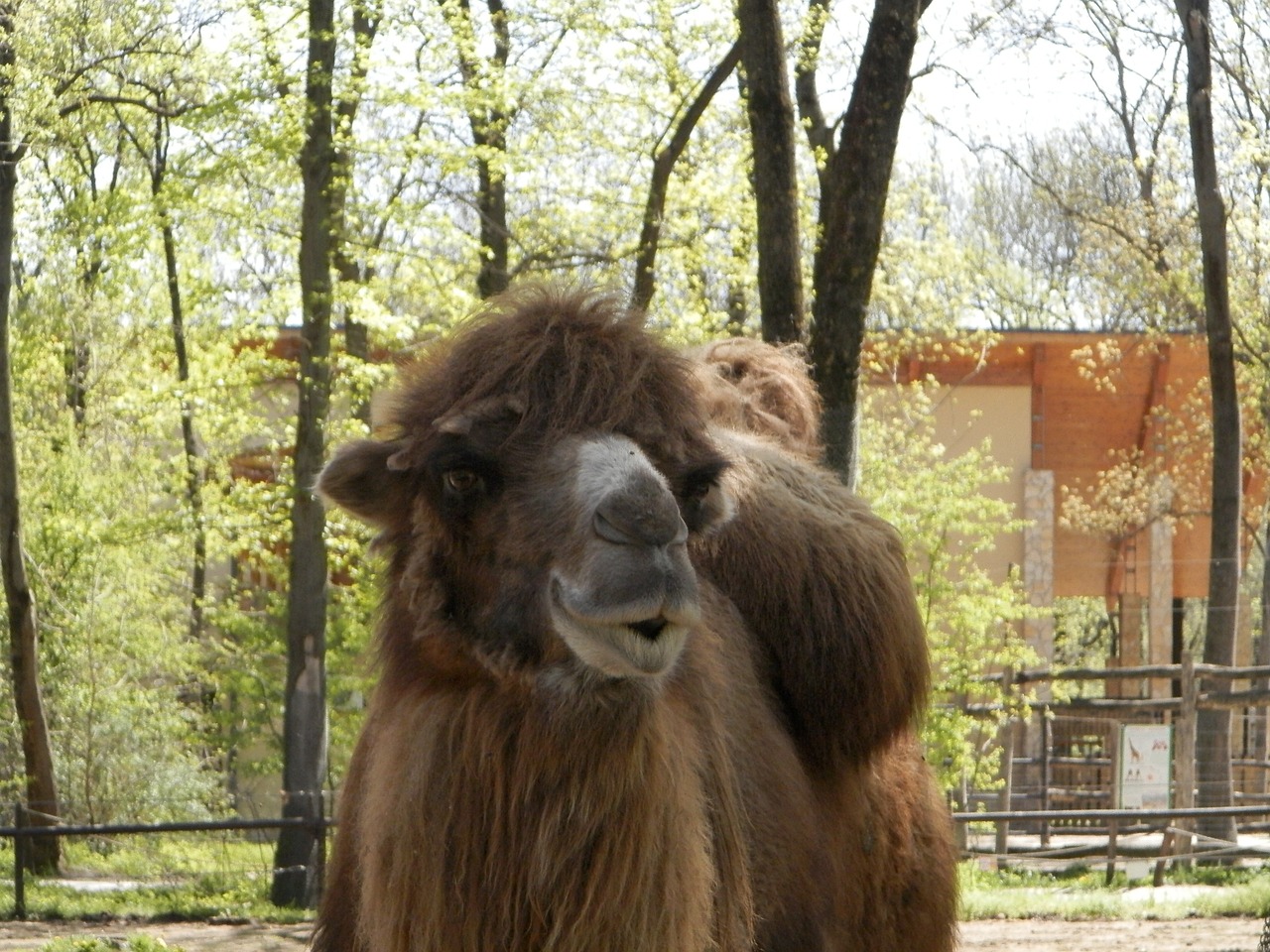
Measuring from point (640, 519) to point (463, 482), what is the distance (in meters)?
0.51

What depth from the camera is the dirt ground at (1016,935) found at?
10.7 m

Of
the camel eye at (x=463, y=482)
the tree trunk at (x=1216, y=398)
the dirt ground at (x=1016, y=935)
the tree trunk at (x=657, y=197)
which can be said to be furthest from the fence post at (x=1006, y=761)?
the camel eye at (x=463, y=482)

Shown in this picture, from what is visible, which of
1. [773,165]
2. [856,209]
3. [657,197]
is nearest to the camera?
[856,209]

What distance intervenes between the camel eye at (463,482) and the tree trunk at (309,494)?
982 centimetres

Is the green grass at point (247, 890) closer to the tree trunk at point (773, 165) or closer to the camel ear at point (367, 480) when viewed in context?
the tree trunk at point (773, 165)

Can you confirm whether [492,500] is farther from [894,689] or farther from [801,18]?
[801,18]

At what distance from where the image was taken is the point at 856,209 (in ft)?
24.1

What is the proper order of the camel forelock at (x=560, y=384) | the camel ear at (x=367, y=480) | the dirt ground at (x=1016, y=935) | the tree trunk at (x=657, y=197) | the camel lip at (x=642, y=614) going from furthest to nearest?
the tree trunk at (x=657, y=197) < the dirt ground at (x=1016, y=935) < the camel ear at (x=367, y=480) < the camel forelock at (x=560, y=384) < the camel lip at (x=642, y=614)

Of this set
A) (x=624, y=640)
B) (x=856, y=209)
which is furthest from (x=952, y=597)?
(x=624, y=640)

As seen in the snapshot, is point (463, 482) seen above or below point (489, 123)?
below

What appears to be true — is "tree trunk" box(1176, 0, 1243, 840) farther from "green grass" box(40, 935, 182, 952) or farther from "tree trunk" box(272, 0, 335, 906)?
"green grass" box(40, 935, 182, 952)

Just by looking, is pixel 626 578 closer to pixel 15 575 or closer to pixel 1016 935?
pixel 1016 935

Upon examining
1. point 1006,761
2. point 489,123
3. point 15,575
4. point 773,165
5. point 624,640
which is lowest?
point 1006,761

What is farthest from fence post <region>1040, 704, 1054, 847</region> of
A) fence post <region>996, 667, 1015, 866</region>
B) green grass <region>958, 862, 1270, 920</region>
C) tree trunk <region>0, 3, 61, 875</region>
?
tree trunk <region>0, 3, 61, 875</region>
